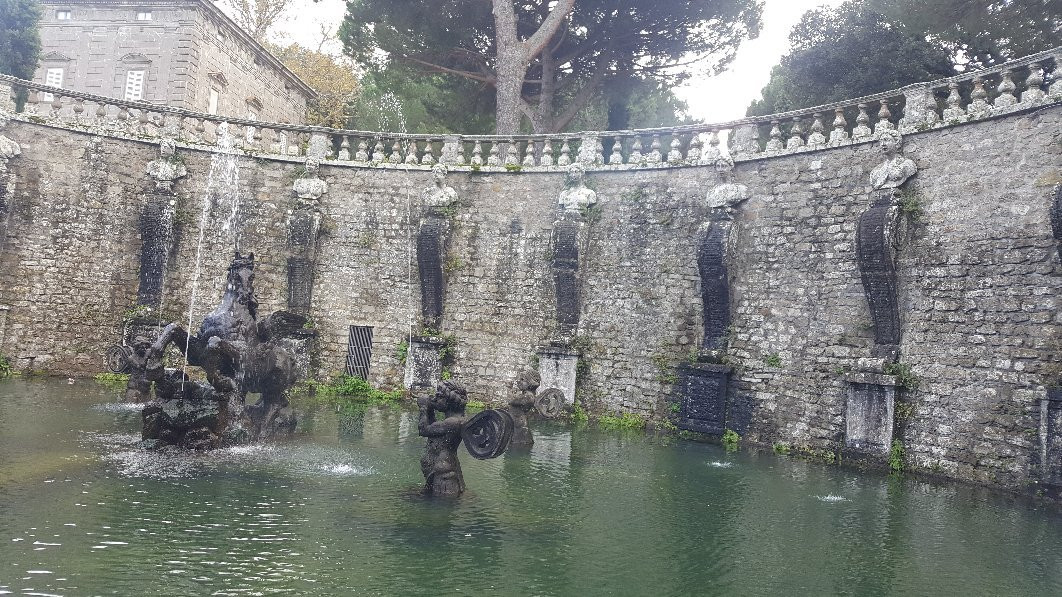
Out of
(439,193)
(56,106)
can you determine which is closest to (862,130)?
(439,193)

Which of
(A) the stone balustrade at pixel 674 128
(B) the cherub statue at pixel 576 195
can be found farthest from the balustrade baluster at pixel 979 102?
(B) the cherub statue at pixel 576 195

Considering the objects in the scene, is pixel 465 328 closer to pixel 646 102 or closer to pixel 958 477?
pixel 958 477

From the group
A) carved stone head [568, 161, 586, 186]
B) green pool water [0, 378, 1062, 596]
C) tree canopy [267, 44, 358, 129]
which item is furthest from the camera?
tree canopy [267, 44, 358, 129]

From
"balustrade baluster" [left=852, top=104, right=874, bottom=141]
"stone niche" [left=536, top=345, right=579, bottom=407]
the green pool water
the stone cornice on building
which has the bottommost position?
the green pool water

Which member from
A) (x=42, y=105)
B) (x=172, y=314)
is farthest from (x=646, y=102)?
(x=42, y=105)

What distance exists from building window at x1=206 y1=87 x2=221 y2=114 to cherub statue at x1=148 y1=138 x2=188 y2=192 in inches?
329

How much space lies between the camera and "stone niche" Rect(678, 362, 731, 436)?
14.9 m

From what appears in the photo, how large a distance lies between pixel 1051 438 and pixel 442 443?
833cm

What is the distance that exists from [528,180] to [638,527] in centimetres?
1140

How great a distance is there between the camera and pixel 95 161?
1828cm

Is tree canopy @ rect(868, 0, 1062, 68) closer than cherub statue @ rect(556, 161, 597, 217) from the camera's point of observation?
No

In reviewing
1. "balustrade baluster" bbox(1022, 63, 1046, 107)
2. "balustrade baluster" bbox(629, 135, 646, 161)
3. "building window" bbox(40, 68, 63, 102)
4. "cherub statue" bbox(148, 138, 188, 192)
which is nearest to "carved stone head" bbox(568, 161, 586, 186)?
"balustrade baluster" bbox(629, 135, 646, 161)

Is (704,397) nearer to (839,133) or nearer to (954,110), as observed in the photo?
(839,133)

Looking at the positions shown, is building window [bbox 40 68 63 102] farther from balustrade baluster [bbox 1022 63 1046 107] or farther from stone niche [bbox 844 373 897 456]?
balustrade baluster [bbox 1022 63 1046 107]
